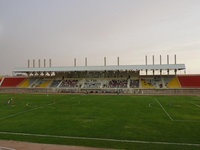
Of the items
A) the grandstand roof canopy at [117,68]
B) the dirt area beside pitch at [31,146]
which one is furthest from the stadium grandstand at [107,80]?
the dirt area beside pitch at [31,146]

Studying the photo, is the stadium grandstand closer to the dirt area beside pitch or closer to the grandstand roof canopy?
the grandstand roof canopy

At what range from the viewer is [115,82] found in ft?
170

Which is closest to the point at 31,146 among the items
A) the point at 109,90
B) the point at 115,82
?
the point at 109,90

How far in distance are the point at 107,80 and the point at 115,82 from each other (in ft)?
11.7

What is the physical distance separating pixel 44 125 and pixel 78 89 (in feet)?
116

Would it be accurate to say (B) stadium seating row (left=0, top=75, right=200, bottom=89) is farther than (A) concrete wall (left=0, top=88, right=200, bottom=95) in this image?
Yes

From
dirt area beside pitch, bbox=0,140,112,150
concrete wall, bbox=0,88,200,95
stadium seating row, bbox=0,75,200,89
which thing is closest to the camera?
dirt area beside pitch, bbox=0,140,112,150

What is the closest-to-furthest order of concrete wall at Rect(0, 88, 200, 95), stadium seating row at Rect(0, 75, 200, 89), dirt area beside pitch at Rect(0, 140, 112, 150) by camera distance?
dirt area beside pitch at Rect(0, 140, 112, 150)
concrete wall at Rect(0, 88, 200, 95)
stadium seating row at Rect(0, 75, 200, 89)

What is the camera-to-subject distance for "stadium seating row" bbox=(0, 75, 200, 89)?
46281 mm

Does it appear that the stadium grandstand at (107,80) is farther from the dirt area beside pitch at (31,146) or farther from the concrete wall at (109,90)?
the dirt area beside pitch at (31,146)

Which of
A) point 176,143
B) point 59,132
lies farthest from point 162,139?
point 59,132

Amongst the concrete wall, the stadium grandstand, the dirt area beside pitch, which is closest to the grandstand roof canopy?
the stadium grandstand

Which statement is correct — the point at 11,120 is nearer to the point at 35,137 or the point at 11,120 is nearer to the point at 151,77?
the point at 35,137

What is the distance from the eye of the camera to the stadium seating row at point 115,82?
46281 millimetres
